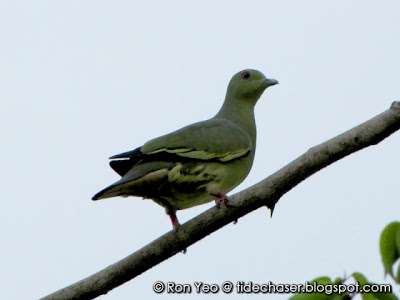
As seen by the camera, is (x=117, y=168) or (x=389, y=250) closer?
(x=389, y=250)

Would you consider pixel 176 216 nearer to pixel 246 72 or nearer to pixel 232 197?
pixel 232 197

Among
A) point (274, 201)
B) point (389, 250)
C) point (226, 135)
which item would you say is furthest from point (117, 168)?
point (389, 250)

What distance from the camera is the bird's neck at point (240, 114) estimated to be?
775 cm

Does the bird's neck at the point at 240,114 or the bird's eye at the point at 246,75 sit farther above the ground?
the bird's eye at the point at 246,75

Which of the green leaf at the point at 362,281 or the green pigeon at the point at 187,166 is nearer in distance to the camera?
the green leaf at the point at 362,281

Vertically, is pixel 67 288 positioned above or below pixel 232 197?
below

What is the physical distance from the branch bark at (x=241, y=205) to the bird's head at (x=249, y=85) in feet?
10.5

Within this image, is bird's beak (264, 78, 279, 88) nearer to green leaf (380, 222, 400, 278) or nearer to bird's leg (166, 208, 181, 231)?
bird's leg (166, 208, 181, 231)

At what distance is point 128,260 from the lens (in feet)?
16.7

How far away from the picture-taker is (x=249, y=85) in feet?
27.1

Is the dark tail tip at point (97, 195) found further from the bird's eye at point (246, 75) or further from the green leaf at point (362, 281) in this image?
the bird's eye at point (246, 75)

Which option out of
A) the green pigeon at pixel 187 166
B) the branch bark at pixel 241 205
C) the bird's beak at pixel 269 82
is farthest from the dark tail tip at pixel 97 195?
the bird's beak at pixel 269 82

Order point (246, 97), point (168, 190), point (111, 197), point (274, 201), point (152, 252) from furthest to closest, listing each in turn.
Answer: point (246, 97)
point (168, 190)
point (111, 197)
point (152, 252)
point (274, 201)

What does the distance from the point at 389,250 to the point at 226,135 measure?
158 inches
